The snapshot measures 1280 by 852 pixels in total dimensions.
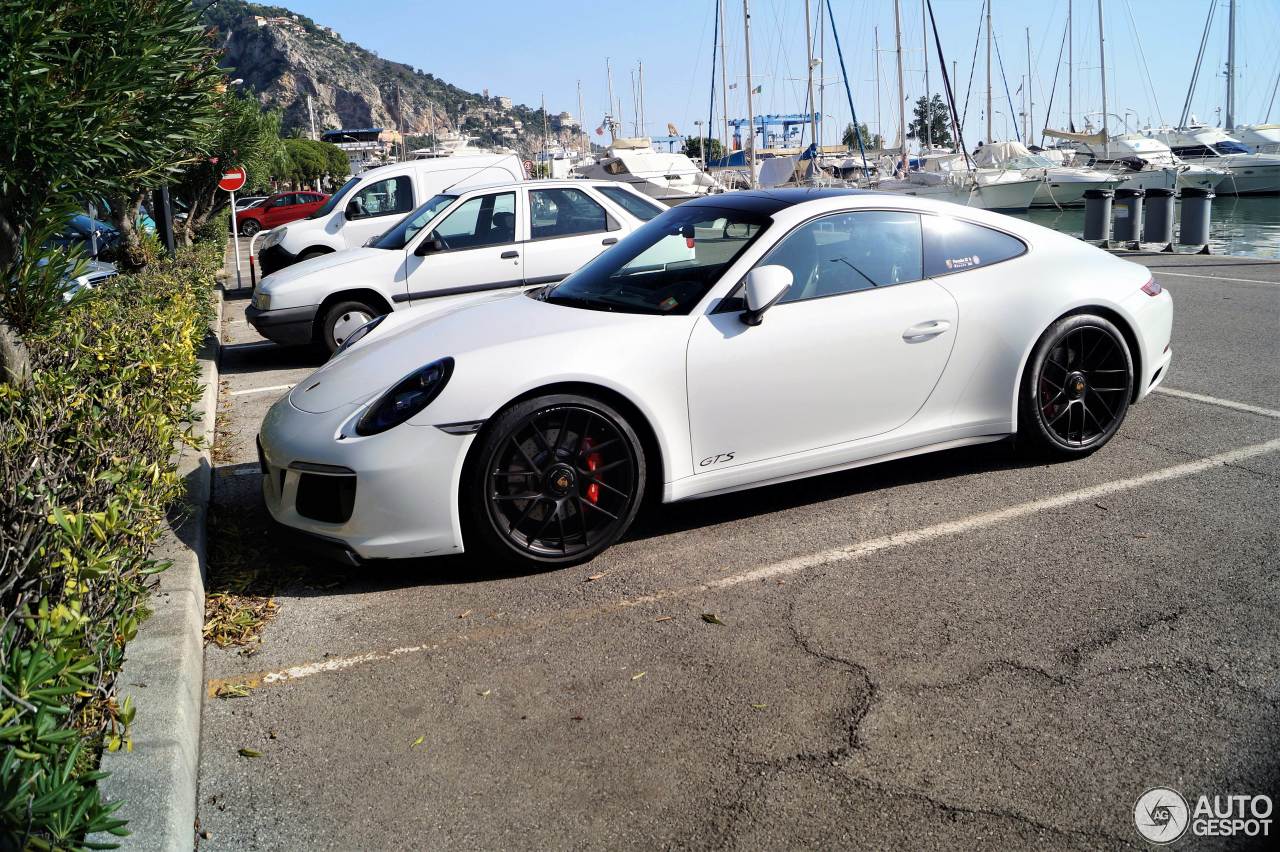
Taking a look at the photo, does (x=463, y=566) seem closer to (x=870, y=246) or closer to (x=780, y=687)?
(x=780, y=687)

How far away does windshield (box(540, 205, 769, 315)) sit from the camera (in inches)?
193

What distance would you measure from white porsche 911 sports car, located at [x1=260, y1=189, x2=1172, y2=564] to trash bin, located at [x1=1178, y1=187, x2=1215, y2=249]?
474 inches

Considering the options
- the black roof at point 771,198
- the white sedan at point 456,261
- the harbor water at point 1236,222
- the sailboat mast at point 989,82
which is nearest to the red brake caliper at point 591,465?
the black roof at point 771,198

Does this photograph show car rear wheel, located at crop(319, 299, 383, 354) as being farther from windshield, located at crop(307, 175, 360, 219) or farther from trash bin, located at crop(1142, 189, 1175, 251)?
trash bin, located at crop(1142, 189, 1175, 251)

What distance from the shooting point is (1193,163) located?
46.9 meters

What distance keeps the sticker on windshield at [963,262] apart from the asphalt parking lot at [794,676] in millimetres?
1101

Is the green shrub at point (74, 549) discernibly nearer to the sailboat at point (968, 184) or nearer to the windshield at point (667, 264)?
the windshield at point (667, 264)

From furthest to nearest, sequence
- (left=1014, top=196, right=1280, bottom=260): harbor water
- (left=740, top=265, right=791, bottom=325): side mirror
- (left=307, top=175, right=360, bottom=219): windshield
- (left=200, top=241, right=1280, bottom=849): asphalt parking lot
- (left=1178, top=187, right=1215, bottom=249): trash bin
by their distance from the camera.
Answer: (left=1014, top=196, right=1280, bottom=260): harbor water → (left=1178, top=187, right=1215, bottom=249): trash bin → (left=307, top=175, right=360, bottom=219): windshield → (left=740, top=265, right=791, bottom=325): side mirror → (left=200, top=241, right=1280, bottom=849): asphalt parking lot

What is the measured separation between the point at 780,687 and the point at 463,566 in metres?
1.74

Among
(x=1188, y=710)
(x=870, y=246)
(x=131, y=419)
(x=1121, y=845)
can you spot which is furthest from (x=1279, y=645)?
(x=131, y=419)

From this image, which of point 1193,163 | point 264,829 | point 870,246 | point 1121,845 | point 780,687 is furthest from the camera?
point 1193,163

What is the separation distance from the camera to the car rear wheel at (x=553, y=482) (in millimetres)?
4316

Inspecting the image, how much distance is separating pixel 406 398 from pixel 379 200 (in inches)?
446

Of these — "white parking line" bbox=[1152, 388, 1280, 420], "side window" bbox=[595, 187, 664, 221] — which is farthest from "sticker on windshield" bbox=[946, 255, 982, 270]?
"side window" bbox=[595, 187, 664, 221]
